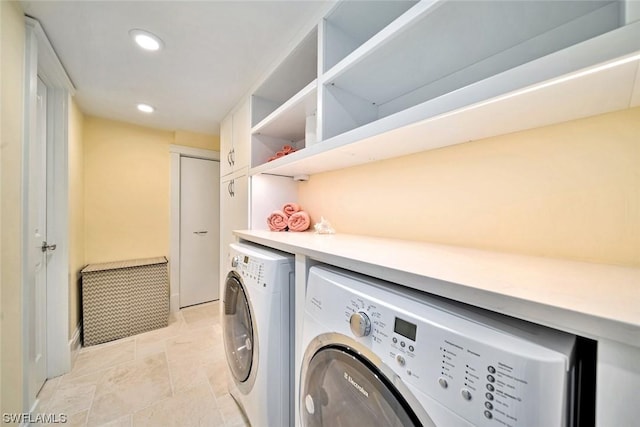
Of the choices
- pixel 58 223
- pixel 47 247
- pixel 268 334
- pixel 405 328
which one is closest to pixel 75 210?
pixel 58 223

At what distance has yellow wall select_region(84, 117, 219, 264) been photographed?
8.05ft

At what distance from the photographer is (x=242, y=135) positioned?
202 cm

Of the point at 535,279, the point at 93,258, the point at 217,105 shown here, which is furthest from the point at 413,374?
the point at 93,258

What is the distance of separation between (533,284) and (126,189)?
341 cm

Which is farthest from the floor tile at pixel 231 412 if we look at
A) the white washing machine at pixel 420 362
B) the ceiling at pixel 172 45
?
the ceiling at pixel 172 45

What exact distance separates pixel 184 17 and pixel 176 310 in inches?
119

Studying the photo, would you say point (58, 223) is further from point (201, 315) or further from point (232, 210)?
point (201, 315)

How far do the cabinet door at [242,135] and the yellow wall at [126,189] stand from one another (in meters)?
1.23

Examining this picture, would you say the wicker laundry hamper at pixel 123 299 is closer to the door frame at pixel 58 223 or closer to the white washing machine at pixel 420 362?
the door frame at pixel 58 223

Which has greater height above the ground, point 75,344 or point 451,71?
point 451,71

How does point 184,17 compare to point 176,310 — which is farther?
point 176,310

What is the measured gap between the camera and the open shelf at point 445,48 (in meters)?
0.76

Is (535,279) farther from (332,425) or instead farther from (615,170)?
(332,425)

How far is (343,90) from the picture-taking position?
1.20 metres
